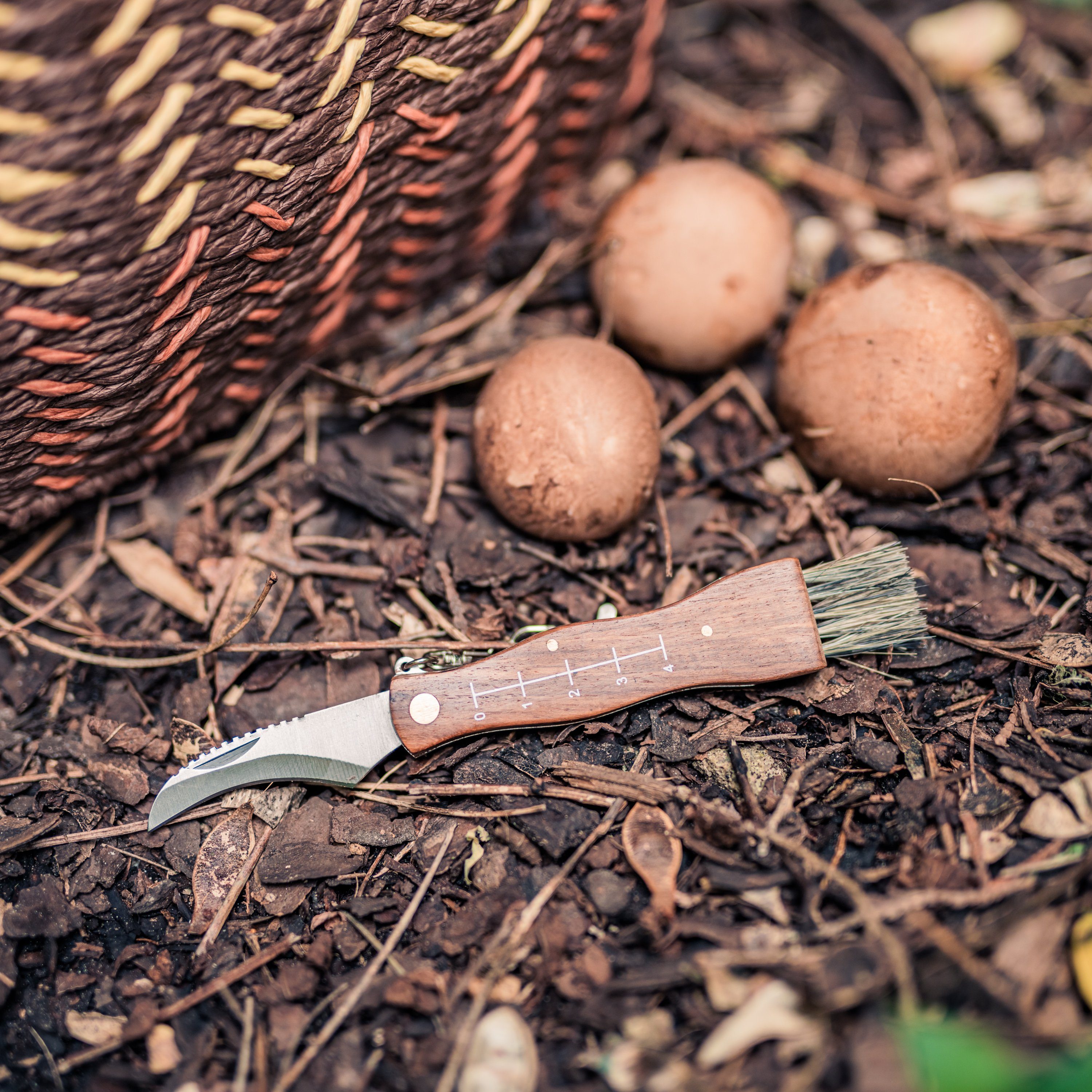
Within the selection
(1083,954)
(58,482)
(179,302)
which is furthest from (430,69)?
(1083,954)

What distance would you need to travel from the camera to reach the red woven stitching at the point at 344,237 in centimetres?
188

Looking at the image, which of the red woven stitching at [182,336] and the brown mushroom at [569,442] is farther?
the brown mushroom at [569,442]

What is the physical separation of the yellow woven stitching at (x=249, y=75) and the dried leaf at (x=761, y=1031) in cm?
177

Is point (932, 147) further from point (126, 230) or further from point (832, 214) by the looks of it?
point (126, 230)

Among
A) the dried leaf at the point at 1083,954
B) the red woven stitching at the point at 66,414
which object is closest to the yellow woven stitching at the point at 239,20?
the red woven stitching at the point at 66,414

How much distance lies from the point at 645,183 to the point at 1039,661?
4.82 feet

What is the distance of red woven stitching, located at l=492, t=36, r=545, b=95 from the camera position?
1901 mm

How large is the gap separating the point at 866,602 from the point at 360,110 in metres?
1.43

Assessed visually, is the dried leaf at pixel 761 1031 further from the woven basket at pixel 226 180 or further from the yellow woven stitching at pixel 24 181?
the yellow woven stitching at pixel 24 181

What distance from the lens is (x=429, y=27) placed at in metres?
1.69

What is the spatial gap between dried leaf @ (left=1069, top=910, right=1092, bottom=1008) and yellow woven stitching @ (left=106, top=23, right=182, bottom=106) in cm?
207

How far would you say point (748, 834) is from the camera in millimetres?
1621

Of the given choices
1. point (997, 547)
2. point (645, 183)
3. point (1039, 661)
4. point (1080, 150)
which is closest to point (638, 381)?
point (645, 183)

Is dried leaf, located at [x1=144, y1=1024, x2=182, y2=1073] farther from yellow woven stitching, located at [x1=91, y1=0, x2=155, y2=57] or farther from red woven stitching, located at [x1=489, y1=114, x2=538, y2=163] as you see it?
red woven stitching, located at [x1=489, y1=114, x2=538, y2=163]
